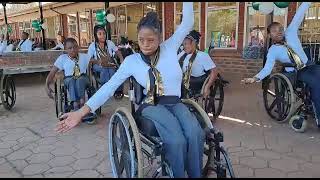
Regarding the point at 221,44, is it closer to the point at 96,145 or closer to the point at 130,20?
the point at 130,20

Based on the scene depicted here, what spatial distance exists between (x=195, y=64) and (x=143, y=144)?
6.39 ft

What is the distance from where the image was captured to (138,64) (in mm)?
2445

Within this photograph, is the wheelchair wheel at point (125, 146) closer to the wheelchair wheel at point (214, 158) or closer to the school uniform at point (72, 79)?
the wheelchair wheel at point (214, 158)

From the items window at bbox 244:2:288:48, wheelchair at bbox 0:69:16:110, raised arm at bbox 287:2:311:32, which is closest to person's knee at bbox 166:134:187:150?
raised arm at bbox 287:2:311:32

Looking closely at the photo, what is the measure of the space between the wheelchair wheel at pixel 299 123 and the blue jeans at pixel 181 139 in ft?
6.76

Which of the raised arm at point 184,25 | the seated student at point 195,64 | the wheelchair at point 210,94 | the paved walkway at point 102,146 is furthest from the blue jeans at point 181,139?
the seated student at point 195,64

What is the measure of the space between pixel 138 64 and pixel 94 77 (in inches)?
120

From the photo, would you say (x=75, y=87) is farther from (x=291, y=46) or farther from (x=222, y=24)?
(x=222, y=24)

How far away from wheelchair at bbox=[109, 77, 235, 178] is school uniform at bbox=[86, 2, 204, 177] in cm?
7

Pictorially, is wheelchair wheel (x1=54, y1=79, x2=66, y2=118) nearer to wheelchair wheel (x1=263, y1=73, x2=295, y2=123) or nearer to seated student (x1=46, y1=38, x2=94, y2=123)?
seated student (x1=46, y1=38, x2=94, y2=123)

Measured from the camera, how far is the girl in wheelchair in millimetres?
3828

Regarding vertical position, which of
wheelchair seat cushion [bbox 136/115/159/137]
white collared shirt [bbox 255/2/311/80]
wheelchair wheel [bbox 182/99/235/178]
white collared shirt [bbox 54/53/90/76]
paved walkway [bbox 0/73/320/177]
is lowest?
paved walkway [bbox 0/73/320/177]

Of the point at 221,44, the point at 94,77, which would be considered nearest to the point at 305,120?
the point at 94,77

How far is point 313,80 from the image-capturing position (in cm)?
382
